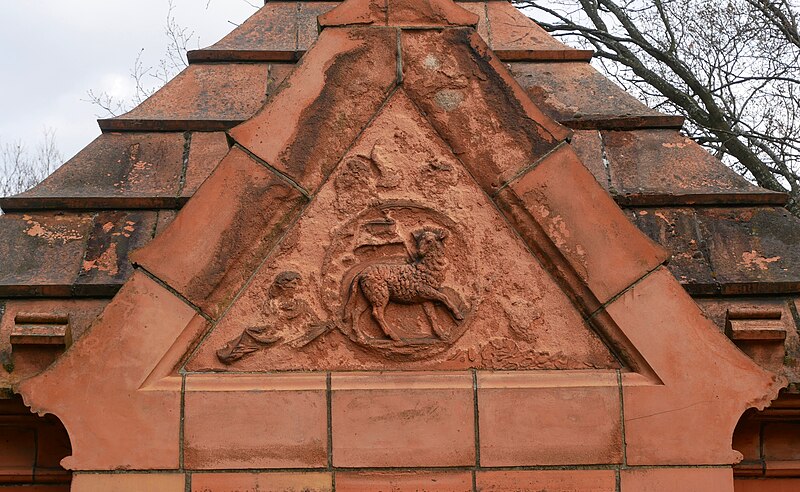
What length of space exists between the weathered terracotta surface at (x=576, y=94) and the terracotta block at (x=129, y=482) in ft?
10.5

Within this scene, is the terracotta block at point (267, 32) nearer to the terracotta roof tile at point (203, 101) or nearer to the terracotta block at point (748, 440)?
the terracotta roof tile at point (203, 101)

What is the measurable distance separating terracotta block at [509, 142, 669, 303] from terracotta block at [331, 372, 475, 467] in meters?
0.83

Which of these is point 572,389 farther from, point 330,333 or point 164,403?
point 164,403

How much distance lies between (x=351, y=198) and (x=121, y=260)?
4.55 feet

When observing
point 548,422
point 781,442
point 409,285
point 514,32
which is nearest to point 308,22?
point 514,32

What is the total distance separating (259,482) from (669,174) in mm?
2957

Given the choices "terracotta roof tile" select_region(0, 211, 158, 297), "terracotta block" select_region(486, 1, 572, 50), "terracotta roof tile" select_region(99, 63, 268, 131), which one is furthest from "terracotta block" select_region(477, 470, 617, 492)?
"terracotta block" select_region(486, 1, 572, 50)

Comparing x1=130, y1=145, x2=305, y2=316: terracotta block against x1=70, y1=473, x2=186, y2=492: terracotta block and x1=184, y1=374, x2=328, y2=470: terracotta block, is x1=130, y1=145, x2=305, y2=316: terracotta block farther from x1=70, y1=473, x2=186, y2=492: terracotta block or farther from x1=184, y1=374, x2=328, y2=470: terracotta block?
x1=70, y1=473, x2=186, y2=492: terracotta block

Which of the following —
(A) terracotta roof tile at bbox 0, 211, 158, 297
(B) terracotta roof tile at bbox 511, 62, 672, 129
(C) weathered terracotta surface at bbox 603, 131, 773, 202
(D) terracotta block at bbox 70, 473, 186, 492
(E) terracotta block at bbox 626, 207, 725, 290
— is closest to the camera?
(D) terracotta block at bbox 70, 473, 186, 492

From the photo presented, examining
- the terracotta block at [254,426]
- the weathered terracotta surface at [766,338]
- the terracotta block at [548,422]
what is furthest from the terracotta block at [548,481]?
the weathered terracotta surface at [766,338]

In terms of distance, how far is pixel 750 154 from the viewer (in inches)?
468

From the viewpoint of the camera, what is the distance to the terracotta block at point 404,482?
16.5 feet

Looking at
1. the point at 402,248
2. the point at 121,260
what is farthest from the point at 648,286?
the point at 121,260

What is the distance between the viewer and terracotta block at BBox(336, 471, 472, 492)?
16.5ft
